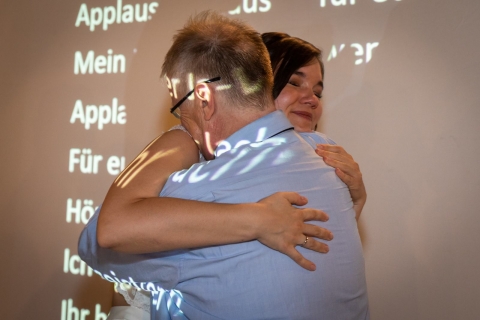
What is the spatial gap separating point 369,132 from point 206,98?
1.20 m

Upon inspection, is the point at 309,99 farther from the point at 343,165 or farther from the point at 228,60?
the point at 228,60

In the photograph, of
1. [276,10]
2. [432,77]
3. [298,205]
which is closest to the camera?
[298,205]

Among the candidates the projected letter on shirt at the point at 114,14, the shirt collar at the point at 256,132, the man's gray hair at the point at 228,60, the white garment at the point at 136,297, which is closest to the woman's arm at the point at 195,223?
the shirt collar at the point at 256,132

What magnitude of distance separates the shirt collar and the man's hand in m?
0.14

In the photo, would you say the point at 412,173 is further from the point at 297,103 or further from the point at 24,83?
the point at 24,83

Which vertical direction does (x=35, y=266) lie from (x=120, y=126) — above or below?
below

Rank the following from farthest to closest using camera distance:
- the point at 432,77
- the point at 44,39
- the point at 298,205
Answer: the point at 44,39 → the point at 432,77 → the point at 298,205

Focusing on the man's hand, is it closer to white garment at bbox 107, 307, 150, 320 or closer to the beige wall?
white garment at bbox 107, 307, 150, 320

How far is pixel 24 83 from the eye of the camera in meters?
2.83

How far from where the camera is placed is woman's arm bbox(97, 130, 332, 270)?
1036mm

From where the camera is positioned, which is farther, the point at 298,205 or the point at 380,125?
the point at 380,125

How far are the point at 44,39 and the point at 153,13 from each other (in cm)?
64

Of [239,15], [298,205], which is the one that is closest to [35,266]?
[239,15]

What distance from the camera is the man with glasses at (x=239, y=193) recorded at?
1059mm
